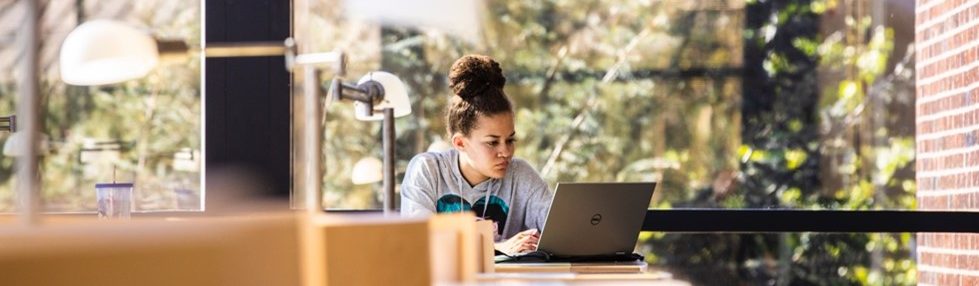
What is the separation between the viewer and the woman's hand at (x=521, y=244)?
4184 mm

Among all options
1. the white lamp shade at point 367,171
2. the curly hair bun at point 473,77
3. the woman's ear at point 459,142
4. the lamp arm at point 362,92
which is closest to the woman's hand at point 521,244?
the woman's ear at point 459,142

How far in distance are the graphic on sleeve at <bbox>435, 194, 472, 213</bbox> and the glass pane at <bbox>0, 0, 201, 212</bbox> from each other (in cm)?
144

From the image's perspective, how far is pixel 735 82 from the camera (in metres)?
6.16

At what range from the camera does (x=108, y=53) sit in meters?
3.52

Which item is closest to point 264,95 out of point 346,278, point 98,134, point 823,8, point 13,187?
point 98,134

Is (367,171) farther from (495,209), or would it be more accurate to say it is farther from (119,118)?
(495,209)

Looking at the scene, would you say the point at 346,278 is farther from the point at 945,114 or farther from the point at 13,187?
the point at 13,187

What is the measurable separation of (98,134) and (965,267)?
3243 millimetres

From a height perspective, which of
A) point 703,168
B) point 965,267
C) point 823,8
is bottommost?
point 965,267

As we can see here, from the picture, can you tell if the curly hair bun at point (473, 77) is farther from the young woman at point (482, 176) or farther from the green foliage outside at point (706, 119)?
the green foliage outside at point (706, 119)

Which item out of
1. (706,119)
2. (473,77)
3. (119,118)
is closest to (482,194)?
(473,77)

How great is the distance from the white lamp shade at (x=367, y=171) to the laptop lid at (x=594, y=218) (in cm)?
183

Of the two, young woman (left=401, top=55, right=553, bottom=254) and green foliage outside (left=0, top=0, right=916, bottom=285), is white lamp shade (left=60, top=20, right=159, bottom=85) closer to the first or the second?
young woman (left=401, top=55, right=553, bottom=254)

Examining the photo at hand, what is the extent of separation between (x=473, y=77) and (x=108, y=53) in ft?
4.85
